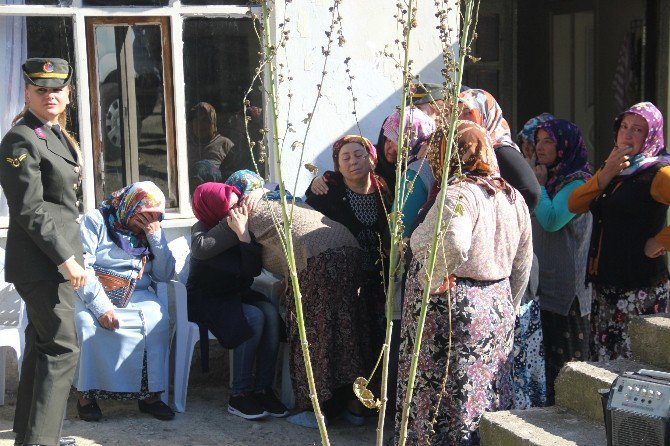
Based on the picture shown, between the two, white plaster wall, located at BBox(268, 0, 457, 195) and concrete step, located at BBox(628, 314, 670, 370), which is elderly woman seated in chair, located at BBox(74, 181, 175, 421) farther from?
concrete step, located at BBox(628, 314, 670, 370)

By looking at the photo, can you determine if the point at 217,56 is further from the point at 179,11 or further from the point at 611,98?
the point at 611,98

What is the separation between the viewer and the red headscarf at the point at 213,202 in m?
5.32

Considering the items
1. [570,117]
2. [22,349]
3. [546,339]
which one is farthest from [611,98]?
[22,349]

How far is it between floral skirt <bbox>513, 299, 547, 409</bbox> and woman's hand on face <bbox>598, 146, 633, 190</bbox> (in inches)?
26.0

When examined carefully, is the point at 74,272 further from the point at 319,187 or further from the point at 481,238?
the point at 481,238

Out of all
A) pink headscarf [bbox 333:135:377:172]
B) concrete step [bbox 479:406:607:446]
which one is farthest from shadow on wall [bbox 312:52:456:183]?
concrete step [bbox 479:406:607:446]

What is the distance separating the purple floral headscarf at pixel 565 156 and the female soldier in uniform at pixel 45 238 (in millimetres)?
2350

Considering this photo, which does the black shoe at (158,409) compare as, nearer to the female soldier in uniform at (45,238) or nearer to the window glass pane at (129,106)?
the female soldier in uniform at (45,238)

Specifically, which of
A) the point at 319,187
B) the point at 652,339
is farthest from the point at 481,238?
the point at 319,187

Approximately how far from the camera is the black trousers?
4512 millimetres

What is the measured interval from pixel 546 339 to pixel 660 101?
3.18 m

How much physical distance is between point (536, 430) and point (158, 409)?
209 centimetres

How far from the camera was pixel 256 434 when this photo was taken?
5223 millimetres

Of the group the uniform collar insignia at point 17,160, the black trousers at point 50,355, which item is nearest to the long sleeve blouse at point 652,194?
the black trousers at point 50,355
